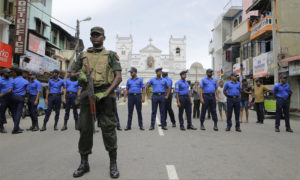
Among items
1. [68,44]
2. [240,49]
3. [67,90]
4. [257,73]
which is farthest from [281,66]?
[68,44]

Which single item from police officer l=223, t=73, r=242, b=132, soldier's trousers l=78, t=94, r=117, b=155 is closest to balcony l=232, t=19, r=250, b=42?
police officer l=223, t=73, r=242, b=132

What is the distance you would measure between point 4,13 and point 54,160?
16.0 metres

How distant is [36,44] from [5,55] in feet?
15.3

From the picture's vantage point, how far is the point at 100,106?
11.0 feet

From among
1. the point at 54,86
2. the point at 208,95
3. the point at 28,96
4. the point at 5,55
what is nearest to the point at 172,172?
the point at 208,95

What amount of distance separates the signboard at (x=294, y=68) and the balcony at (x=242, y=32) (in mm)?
8116

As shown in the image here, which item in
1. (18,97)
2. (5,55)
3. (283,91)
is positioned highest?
(5,55)

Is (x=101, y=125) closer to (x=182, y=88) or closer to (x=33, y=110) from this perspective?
(x=182, y=88)

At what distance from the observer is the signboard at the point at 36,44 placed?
17.2 m

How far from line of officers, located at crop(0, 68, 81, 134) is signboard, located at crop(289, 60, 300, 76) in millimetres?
12625

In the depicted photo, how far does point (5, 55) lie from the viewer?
13820mm

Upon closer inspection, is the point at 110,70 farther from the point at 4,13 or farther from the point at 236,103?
the point at 4,13

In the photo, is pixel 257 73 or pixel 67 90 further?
pixel 257 73

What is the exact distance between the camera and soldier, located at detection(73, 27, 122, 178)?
10.7ft
